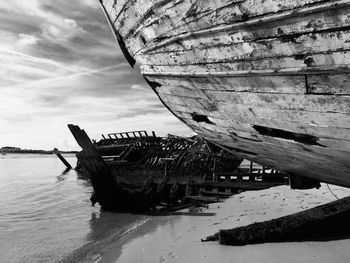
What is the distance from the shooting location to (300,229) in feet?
15.5

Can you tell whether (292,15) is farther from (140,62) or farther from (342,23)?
(140,62)

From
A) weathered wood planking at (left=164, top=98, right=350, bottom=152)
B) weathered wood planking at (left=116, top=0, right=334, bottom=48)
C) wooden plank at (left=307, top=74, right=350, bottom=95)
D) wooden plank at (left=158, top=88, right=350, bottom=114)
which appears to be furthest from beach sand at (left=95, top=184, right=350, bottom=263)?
weathered wood planking at (left=116, top=0, right=334, bottom=48)

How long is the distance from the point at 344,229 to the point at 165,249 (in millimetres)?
2959

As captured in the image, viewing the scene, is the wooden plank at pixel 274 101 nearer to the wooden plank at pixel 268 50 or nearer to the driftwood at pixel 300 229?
the wooden plank at pixel 268 50

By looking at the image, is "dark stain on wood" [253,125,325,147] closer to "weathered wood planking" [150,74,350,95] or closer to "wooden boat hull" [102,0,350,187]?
"wooden boat hull" [102,0,350,187]

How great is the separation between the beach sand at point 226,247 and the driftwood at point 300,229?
0.41 feet

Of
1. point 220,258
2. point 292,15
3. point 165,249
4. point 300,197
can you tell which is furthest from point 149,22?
point 300,197

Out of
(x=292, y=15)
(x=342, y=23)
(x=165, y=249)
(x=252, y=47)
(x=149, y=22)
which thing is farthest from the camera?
(x=165, y=249)

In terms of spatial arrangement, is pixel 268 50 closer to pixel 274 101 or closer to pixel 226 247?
pixel 274 101

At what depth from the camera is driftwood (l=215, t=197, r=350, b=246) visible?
470cm

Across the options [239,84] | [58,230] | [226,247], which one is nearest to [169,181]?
[58,230]

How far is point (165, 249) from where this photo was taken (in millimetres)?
5676

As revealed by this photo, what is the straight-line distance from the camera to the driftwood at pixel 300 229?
4703 millimetres

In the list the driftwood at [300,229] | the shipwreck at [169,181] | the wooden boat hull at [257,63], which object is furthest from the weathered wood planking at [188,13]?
the shipwreck at [169,181]
